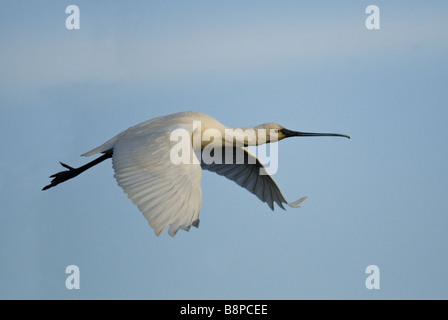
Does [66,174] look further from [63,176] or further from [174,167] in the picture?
[174,167]

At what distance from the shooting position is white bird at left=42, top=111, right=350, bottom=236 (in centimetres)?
938

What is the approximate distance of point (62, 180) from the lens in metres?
13.3

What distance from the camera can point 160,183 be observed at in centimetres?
968

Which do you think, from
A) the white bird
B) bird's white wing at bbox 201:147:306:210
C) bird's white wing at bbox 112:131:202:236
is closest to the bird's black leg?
the white bird

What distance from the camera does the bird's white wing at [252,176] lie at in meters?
13.2

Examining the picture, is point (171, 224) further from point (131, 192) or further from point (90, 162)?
point (90, 162)

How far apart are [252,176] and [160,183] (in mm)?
4083

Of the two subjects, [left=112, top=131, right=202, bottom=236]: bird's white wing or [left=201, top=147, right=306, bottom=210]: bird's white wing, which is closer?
[left=112, top=131, right=202, bottom=236]: bird's white wing

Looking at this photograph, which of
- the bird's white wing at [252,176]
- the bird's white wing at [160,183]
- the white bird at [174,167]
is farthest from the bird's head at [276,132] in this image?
the bird's white wing at [160,183]

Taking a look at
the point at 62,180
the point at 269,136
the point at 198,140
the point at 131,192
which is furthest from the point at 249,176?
the point at 131,192

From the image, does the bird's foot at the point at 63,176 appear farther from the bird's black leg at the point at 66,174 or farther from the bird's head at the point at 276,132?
the bird's head at the point at 276,132

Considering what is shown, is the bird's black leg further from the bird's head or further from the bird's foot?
the bird's head

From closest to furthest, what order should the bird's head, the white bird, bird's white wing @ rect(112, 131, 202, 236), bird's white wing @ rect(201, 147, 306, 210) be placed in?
bird's white wing @ rect(112, 131, 202, 236) < the white bird < the bird's head < bird's white wing @ rect(201, 147, 306, 210)

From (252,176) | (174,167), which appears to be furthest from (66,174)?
(174,167)
